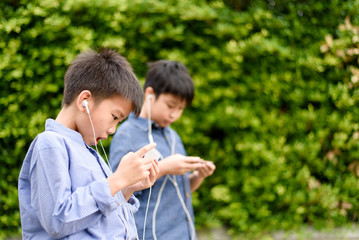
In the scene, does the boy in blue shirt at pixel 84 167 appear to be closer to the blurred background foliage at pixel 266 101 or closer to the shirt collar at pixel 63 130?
the shirt collar at pixel 63 130

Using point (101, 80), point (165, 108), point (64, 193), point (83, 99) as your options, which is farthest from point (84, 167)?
point (165, 108)

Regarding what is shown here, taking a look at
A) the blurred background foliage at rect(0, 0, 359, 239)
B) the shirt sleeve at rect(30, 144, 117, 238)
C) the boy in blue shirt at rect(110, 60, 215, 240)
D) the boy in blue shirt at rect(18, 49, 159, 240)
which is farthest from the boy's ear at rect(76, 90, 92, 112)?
the blurred background foliage at rect(0, 0, 359, 239)

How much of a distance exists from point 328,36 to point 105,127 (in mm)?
2281

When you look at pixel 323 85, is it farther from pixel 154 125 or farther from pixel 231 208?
pixel 154 125

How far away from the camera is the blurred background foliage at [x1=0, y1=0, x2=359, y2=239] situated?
9.46ft

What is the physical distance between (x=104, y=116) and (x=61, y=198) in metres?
0.37

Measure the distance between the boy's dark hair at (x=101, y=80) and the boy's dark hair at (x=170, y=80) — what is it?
0.54 m

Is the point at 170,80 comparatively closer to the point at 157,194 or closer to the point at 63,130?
the point at 157,194

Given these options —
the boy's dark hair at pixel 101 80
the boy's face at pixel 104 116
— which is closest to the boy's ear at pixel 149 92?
the boy's dark hair at pixel 101 80

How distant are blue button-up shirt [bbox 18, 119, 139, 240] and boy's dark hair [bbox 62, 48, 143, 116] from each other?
7.3 inches

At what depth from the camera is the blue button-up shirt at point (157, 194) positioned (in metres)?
1.89

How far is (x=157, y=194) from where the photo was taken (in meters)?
1.95

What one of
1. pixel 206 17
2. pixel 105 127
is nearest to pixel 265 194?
pixel 206 17

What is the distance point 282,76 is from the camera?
296 cm
